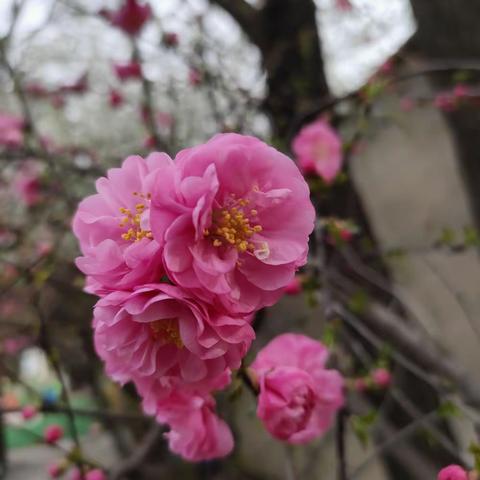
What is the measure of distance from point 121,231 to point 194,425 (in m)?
0.22

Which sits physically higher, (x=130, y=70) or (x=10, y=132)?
(x=130, y=70)

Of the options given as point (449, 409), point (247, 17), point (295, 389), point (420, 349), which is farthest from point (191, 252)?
point (247, 17)

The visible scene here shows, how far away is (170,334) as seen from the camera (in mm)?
418

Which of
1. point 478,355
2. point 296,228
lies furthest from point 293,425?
point 478,355

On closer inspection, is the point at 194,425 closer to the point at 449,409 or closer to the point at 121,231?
the point at 121,231

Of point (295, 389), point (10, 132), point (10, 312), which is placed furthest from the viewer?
point (10, 312)

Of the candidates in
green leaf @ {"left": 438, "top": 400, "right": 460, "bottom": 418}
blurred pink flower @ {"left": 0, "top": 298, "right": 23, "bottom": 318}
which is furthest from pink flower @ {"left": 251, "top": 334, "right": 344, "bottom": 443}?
blurred pink flower @ {"left": 0, "top": 298, "right": 23, "bottom": 318}

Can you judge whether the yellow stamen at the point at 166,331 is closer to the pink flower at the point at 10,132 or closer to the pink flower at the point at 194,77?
the pink flower at the point at 194,77

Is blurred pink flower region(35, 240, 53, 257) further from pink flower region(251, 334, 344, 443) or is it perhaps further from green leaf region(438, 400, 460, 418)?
green leaf region(438, 400, 460, 418)

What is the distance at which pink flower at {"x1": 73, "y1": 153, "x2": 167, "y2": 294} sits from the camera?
1.24ft

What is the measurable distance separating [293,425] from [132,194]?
0.85 ft

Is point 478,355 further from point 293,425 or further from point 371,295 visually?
point 293,425

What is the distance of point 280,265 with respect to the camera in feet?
1.32

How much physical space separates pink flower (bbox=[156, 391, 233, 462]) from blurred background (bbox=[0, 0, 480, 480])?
0.78 ft
